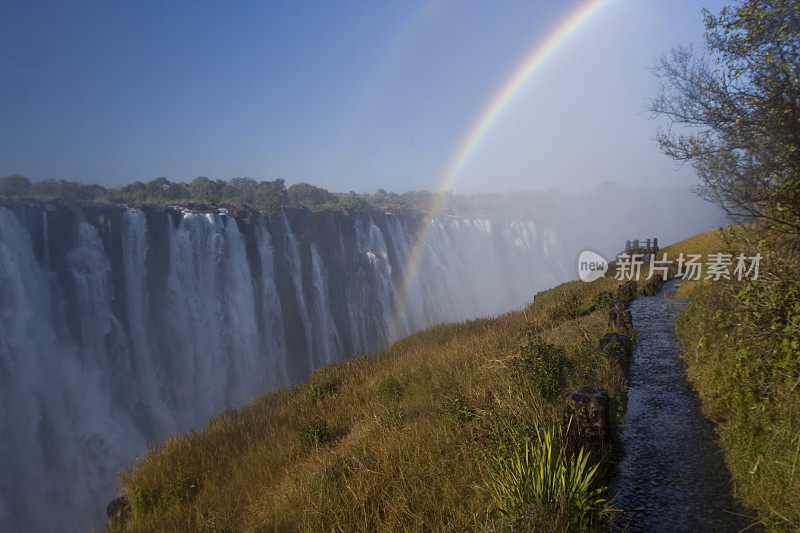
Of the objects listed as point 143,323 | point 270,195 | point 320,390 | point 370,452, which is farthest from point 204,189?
point 370,452

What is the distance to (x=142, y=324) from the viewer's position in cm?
2889

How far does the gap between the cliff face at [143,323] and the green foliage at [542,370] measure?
25.5 m

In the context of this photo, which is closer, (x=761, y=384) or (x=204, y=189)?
(x=761, y=384)

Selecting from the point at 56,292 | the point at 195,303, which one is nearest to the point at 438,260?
the point at 195,303

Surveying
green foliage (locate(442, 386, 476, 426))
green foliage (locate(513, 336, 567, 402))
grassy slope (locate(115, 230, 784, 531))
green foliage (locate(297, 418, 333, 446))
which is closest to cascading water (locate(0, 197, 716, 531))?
grassy slope (locate(115, 230, 784, 531))

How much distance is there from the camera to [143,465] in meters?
5.73

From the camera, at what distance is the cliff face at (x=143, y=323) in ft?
74.2

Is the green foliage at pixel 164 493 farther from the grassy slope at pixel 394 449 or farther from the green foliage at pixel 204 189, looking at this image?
the green foliage at pixel 204 189

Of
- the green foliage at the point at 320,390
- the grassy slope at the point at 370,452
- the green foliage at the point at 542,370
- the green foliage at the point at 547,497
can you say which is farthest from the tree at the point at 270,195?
the green foliage at the point at 547,497

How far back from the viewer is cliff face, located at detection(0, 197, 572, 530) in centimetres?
2262

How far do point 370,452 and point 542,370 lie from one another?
2.34m

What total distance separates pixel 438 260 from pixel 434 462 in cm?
5916

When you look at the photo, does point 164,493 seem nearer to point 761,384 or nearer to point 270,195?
point 761,384

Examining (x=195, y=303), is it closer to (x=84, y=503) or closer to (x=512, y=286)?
(x=84, y=503)
